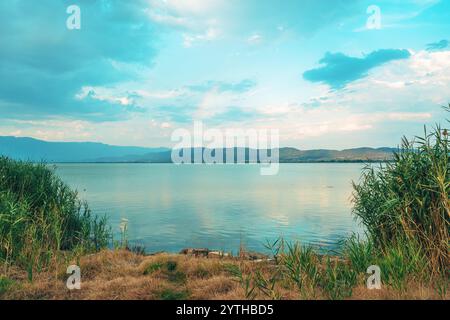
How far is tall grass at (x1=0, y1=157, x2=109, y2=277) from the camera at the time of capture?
12.1 meters

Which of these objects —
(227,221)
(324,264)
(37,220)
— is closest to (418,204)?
(324,264)

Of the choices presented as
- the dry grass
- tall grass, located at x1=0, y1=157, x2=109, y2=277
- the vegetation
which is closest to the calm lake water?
tall grass, located at x1=0, y1=157, x2=109, y2=277

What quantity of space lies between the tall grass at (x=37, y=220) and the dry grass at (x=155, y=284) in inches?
47.6

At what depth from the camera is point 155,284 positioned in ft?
31.7

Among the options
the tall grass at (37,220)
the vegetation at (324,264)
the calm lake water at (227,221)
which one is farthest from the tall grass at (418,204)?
the tall grass at (37,220)

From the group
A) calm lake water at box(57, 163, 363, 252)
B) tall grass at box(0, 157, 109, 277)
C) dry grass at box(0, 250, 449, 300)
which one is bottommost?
calm lake water at box(57, 163, 363, 252)

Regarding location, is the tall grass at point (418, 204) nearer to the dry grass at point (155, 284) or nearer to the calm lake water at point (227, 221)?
the dry grass at point (155, 284)

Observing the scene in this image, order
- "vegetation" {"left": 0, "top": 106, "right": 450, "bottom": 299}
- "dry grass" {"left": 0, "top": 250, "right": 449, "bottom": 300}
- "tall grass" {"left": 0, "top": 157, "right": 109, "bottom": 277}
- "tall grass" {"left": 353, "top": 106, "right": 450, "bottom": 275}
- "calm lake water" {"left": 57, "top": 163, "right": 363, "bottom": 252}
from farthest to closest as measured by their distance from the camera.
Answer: "calm lake water" {"left": 57, "top": 163, "right": 363, "bottom": 252} < "tall grass" {"left": 0, "top": 157, "right": 109, "bottom": 277} < "tall grass" {"left": 353, "top": 106, "right": 450, "bottom": 275} < "vegetation" {"left": 0, "top": 106, "right": 450, "bottom": 299} < "dry grass" {"left": 0, "top": 250, "right": 449, "bottom": 300}

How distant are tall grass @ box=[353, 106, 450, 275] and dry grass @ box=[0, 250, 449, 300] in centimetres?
182

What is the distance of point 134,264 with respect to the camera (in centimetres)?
1224

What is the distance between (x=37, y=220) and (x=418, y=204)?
14.2m

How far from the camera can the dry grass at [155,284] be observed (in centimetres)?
837

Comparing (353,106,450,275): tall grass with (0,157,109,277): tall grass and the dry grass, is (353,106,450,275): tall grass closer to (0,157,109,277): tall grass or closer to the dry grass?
the dry grass

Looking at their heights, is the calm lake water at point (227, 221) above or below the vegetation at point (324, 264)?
below
